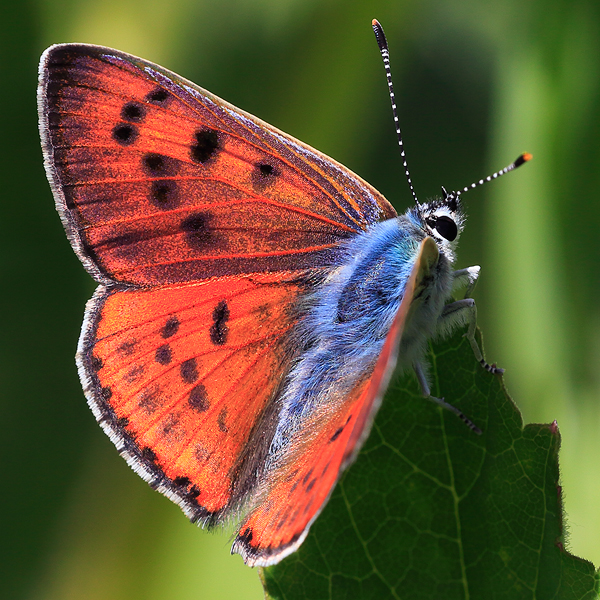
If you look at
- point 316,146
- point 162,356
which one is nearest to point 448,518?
point 162,356

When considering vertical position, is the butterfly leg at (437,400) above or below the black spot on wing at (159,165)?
below

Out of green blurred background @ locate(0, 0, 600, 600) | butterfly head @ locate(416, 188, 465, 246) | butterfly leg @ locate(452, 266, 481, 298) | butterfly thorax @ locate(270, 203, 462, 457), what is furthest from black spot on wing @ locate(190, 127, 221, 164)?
green blurred background @ locate(0, 0, 600, 600)

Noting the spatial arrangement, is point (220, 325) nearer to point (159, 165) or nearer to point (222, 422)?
point (222, 422)

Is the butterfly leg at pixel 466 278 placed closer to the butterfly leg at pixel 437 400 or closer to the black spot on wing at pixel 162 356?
the butterfly leg at pixel 437 400

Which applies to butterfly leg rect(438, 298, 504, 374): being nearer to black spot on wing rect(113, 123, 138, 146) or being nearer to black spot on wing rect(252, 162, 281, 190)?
black spot on wing rect(252, 162, 281, 190)

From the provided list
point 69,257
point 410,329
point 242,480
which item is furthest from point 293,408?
point 69,257

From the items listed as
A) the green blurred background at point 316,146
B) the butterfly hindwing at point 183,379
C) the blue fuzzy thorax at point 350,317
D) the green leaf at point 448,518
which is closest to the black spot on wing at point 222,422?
the butterfly hindwing at point 183,379
